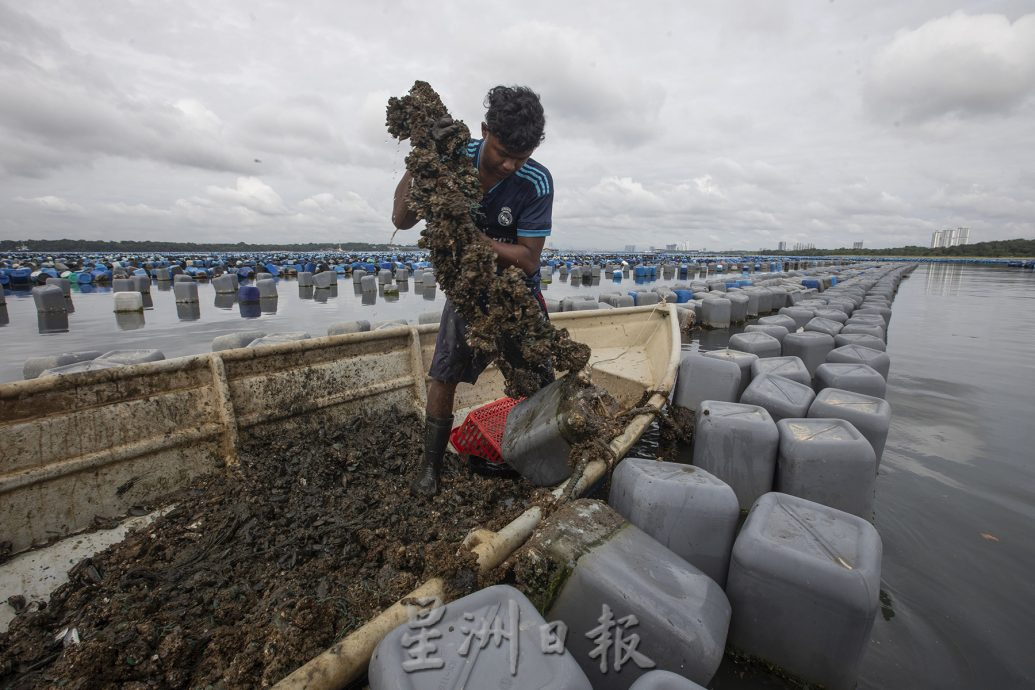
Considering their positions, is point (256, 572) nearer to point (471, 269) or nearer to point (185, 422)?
point (185, 422)

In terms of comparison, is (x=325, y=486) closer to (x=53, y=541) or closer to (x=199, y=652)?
(x=199, y=652)

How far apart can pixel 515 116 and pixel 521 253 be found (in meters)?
0.68

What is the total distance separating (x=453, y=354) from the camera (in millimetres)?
2838

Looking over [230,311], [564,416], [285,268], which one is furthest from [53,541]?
[285,268]

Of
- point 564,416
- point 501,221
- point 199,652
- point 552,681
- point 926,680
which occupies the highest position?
Result: point 501,221

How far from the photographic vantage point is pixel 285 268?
106ft

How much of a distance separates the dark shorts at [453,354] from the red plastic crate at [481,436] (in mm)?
520

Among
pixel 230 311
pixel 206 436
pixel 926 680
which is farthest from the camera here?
pixel 230 311

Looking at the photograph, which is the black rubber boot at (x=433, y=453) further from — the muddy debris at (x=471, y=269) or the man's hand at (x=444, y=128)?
the man's hand at (x=444, y=128)

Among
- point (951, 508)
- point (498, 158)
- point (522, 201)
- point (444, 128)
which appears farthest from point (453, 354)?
point (951, 508)

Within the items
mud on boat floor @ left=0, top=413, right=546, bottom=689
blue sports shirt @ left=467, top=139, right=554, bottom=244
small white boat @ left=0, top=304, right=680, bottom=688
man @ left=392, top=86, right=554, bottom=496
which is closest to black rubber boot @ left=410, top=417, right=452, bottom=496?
man @ left=392, top=86, right=554, bottom=496

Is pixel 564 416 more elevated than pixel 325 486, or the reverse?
pixel 564 416

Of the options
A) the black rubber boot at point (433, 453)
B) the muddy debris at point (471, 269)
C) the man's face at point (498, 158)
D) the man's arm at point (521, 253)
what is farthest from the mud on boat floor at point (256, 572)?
the man's face at point (498, 158)

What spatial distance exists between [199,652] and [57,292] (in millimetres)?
15841
